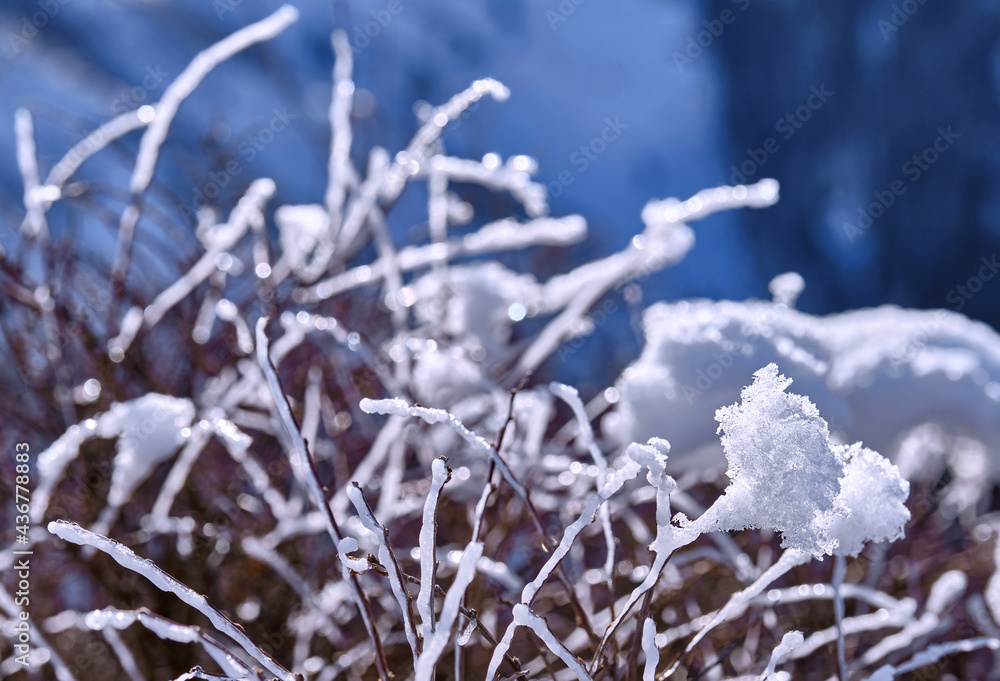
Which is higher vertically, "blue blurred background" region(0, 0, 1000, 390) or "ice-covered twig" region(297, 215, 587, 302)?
"blue blurred background" region(0, 0, 1000, 390)

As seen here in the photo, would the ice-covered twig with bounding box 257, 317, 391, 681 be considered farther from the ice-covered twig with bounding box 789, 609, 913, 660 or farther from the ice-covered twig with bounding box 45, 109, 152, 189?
the ice-covered twig with bounding box 45, 109, 152, 189

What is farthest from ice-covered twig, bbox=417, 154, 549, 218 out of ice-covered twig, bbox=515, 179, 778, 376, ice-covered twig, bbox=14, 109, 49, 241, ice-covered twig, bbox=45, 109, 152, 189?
ice-covered twig, bbox=14, 109, 49, 241

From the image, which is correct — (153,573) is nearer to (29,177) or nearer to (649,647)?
(649,647)

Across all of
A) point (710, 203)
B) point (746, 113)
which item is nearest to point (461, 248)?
point (710, 203)

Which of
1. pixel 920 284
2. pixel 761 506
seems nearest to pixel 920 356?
pixel 761 506

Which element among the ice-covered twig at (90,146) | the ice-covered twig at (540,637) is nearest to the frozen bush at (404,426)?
the ice-covered twig at (90,146)

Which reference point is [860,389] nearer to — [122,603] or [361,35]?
[122,603]
